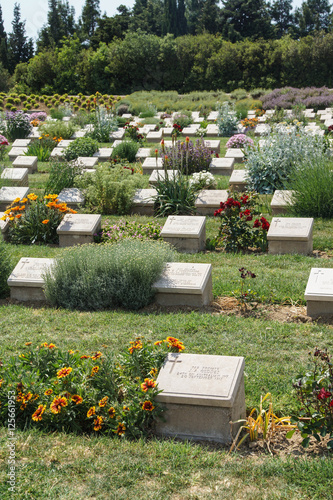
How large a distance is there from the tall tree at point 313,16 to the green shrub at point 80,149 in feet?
119

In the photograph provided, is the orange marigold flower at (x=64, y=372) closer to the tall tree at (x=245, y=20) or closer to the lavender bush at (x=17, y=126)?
the lavender bush at (x=17, y=126)

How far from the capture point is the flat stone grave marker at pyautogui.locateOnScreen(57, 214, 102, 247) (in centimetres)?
744

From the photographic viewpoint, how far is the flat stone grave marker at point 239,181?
9594mm

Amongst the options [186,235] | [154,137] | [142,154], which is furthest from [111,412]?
[154,137]

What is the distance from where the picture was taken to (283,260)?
6531 mm

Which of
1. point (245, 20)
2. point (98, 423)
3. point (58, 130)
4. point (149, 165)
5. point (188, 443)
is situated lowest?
A: point (188, 443)

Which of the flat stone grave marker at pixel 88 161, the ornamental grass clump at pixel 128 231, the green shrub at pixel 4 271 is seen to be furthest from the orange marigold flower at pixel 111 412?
the flat stone grave marker at pixel 88 161

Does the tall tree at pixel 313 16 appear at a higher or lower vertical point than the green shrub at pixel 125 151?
higher

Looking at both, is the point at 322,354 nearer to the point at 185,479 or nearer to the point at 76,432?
the point at 185,479

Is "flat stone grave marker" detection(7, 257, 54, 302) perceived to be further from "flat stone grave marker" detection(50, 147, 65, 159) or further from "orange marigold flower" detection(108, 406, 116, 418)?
"flat stone grave marker" detection(50, 147, 65, 159)

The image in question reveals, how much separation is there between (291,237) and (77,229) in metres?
2.77

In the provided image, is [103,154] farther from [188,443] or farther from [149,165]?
[188,443]

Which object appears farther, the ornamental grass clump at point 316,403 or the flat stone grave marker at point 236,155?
the flat stone grave marker at point 236,155

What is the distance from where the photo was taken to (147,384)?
11.2 feet
